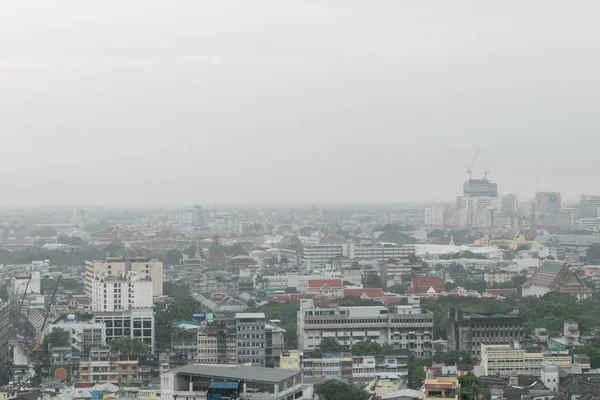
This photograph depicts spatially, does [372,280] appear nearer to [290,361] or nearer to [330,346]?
[330,346]

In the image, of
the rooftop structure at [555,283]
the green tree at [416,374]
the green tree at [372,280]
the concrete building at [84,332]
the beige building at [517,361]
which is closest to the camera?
the green tree at [416,374]

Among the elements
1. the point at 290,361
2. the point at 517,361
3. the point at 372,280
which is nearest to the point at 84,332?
the point at 290,361

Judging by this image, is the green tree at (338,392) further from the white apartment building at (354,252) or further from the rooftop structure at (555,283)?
the white apartment building at (354,252)

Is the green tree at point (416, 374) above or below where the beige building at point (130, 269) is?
below

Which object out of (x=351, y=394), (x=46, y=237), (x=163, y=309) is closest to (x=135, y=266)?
(x=163, y=309)

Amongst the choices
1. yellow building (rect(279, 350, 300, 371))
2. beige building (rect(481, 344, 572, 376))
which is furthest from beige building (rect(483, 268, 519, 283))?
yellow building (rect(279, 350, 300, 371))

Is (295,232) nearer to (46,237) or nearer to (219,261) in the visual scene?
(46,237)

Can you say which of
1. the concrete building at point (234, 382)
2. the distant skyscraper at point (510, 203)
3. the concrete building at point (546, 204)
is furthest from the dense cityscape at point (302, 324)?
the distant skyscraper at point (510, 203)

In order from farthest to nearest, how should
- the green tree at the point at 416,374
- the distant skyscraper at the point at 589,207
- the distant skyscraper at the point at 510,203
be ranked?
the distant skyscraper at the point at 510,203
the distant skyscraper at the point at 589,207
the green tree at the point at 416,374
